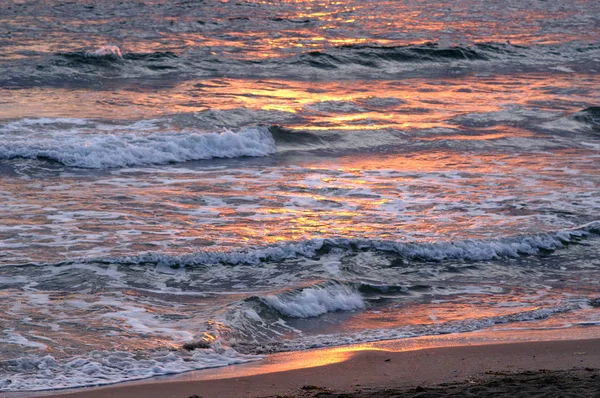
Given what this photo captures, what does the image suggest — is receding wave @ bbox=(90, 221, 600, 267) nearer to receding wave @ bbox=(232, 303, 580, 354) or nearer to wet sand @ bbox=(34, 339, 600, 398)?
receding wave @ bbox=(232, 303, 580, 354)

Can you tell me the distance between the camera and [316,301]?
23.8 feet

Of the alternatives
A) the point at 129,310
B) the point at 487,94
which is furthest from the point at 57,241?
the point at 487,94

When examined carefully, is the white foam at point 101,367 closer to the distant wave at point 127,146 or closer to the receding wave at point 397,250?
the receding wave at point 397,250

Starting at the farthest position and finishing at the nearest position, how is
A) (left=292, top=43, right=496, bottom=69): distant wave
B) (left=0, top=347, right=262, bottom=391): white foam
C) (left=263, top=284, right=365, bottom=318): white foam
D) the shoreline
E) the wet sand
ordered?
(left=292, top=43, right=496, bottom=69): distant wave
(left=263, top=284, right=365, bottom=318): white foam
(left=0, top=347, right=262, bottom=391): white foam
the shoreline
the wet sand

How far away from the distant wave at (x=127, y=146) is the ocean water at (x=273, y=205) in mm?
46

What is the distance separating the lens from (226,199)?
1081cm

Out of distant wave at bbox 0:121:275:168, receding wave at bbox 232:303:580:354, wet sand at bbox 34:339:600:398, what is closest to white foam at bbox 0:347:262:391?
wet sand at bbox 34:339:600:398

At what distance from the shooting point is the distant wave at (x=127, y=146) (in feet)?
42.9

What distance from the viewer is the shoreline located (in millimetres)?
5336

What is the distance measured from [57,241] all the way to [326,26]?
27.6 meters

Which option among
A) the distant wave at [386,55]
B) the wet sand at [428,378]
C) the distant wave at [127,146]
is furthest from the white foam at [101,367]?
the distant wave at [386,55]

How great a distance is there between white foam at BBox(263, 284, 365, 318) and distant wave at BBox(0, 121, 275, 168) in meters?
6.27

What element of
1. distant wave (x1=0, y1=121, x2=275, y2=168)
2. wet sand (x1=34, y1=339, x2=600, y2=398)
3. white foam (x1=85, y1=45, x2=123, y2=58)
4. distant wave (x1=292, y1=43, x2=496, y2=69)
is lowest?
wet sand (x1=34, y1=339, x2=600, y2=398)

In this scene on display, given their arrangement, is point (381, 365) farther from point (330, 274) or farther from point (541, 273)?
point (541, 273)
